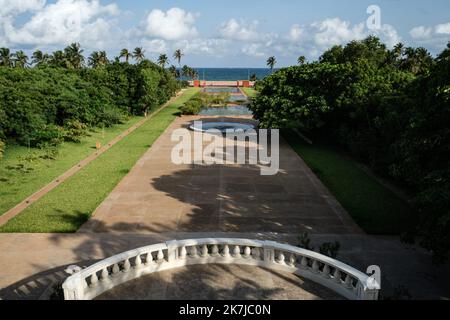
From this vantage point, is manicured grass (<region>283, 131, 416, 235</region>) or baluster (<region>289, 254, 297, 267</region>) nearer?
baluster (<region>289, 254, 297, 267</region>)

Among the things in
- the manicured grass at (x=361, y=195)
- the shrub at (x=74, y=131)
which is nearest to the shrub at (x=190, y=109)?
the shrub at (x=74, y=131)

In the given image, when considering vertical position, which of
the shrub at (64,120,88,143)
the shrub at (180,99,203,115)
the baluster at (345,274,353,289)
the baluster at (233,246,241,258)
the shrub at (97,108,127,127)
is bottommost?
the baluster at (345,274,353,289)

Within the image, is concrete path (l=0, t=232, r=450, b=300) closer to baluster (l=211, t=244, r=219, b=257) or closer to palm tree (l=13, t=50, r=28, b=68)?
baluster (l=211, t=244, r=219, b=257)

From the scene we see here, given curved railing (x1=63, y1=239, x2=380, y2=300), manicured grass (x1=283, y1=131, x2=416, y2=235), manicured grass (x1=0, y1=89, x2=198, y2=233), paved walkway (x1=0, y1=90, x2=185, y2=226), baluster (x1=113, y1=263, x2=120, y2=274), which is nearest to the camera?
curved railing (x1=63, y1=239, x2=380, y2=300)

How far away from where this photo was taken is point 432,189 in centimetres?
1082

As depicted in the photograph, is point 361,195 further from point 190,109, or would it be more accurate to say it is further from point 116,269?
point 190,109

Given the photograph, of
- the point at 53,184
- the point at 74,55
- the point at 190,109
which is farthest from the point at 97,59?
the point at 53,184

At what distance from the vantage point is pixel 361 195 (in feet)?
69.1

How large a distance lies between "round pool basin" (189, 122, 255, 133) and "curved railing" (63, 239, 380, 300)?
31.5m

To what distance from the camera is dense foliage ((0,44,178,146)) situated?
30.9 meters

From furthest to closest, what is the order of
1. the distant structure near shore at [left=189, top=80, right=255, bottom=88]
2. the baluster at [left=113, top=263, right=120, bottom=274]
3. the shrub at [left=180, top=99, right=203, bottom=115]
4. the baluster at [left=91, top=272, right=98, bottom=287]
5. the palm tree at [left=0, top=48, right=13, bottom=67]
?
1. the distant structure near shore at [left=189, top=80, right=255, bottom=88]
2. the palm tree at [left=0, top=48, right=13, bottom=67]
3. the shrub at [left=180, top=99, right=203, bottom=115]
4. the baluster at [left=113, top=263, right=120, bottom=274]
5. the baluster at [left=91, top=272, right=98, bottom=287]

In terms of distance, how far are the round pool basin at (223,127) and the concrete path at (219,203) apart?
16327mm

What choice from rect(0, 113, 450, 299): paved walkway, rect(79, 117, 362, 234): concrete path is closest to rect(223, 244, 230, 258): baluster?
rect(0, 113, 450, 299): paved walkway

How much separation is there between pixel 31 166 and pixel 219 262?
20525 millimetres
